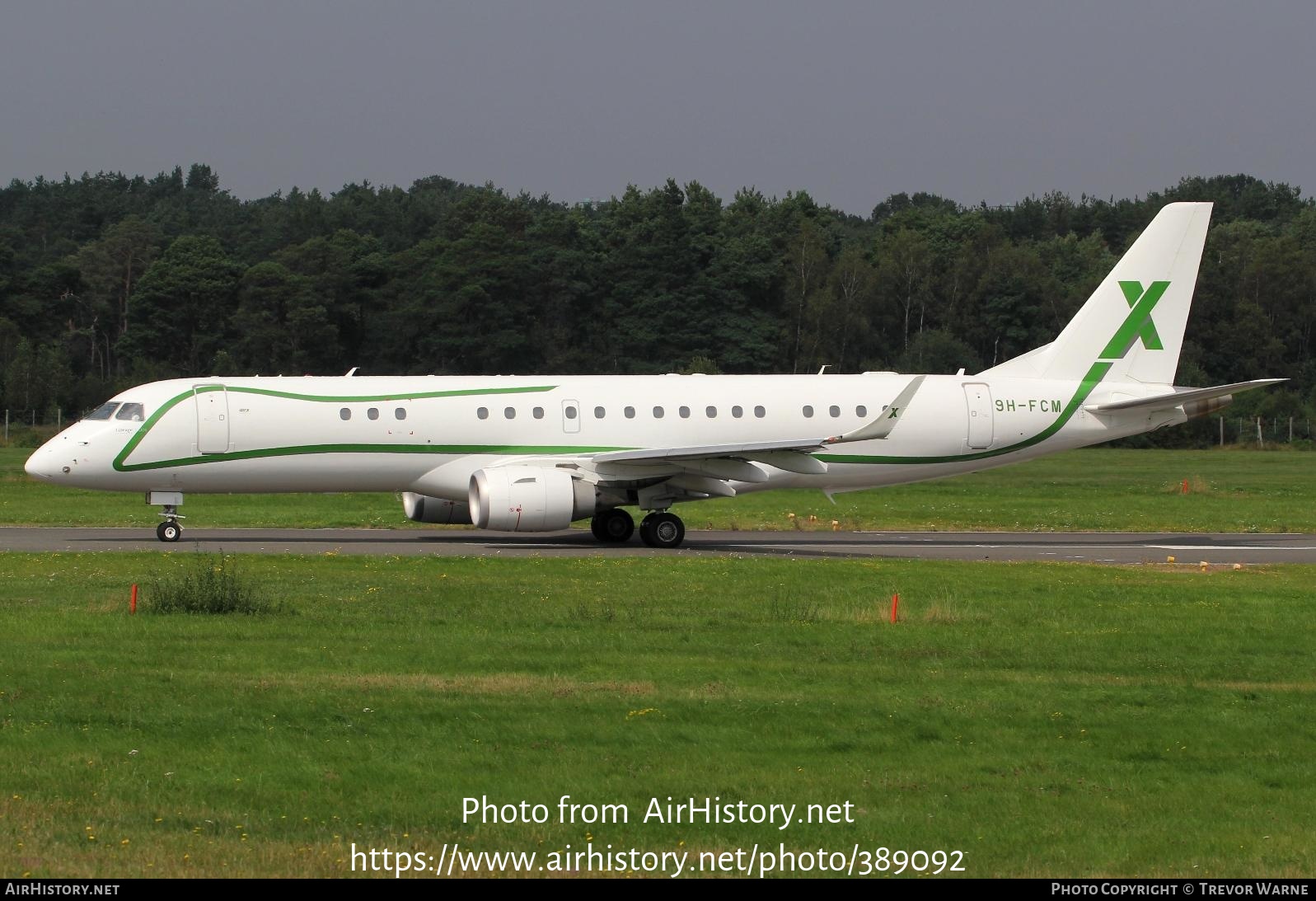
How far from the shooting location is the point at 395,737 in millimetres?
11875

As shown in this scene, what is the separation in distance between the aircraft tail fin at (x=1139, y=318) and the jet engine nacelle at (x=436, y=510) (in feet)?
37.2

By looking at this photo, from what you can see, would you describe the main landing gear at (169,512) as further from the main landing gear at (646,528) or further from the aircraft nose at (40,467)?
the main landing gear at (646,528)

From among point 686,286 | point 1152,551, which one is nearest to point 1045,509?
point 1152,551

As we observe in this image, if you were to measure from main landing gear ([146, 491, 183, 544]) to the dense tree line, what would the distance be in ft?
133

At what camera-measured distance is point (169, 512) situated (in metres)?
29.9

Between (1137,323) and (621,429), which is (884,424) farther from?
(1137,323)

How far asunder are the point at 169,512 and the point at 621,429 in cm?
857

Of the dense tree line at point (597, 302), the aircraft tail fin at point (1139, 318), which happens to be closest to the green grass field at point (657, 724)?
the aircraft tail fin at point (1139, 318)

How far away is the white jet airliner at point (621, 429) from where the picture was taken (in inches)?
1145

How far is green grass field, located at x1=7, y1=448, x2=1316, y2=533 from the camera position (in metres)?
36.1

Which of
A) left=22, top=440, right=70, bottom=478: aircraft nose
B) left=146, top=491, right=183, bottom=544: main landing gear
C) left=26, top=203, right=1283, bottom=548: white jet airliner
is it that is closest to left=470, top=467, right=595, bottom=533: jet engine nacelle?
left=26, top=203, right=1283, bottom=548: white jet airliner
